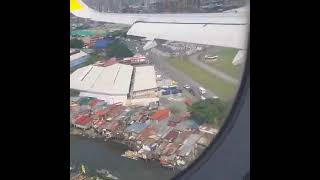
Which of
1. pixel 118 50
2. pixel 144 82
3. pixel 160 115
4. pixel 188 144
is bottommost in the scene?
pixel 188 144

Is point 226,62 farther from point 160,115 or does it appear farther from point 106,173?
point 106,173

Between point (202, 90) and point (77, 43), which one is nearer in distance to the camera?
point (77, 43)

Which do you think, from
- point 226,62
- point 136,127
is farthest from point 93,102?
point 226,62

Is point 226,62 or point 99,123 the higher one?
point 226,62

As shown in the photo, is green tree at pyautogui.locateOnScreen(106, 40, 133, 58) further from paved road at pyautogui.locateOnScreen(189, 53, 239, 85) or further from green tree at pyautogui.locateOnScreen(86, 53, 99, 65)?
paved road at pyautogui.locateOnScreen(189, 53, 239, 85)

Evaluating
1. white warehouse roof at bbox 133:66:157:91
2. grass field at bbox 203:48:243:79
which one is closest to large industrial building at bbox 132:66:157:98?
white warehouse roof at bbox 133:66:157:91
